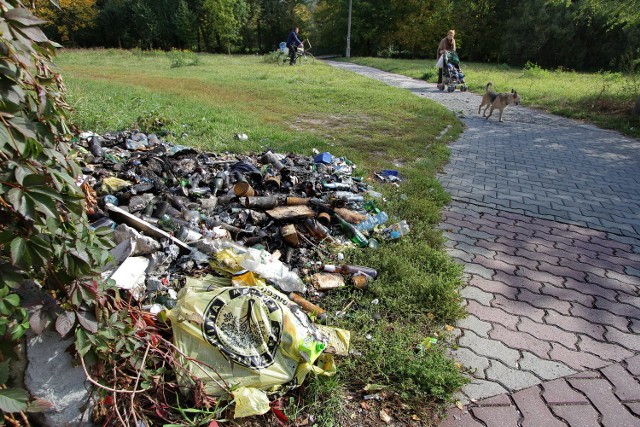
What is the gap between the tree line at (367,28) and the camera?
2877cm

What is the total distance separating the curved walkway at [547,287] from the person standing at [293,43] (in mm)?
17161

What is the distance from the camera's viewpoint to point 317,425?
205cm

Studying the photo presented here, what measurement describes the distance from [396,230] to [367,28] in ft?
150

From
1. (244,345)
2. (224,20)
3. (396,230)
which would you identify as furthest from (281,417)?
(224,20)

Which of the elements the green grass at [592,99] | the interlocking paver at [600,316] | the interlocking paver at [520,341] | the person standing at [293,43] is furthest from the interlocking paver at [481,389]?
the person standing at [293,43]

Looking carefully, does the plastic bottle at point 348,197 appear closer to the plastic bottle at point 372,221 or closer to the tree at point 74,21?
the plastic bottle at point 372,221

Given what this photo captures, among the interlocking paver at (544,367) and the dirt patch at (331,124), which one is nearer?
the interlocking paver at (544,367)

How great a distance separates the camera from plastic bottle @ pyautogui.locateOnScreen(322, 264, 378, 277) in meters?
3.21

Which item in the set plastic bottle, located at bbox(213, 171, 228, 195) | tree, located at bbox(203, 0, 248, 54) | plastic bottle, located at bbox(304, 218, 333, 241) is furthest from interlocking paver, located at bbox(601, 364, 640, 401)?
tree, located at bbox(203, 0, 248, 54)

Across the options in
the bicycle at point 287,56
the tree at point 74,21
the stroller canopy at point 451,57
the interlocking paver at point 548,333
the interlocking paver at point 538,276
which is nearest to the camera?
the interlocking paver at point 548,333

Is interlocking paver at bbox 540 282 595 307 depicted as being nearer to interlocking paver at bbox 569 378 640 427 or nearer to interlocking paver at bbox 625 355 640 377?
interlocking paver at bbox 625 355 640 377

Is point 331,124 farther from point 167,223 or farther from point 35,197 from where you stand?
point 35,197

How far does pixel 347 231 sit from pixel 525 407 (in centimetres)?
209

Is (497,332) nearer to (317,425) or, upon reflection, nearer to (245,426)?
(317,425)
